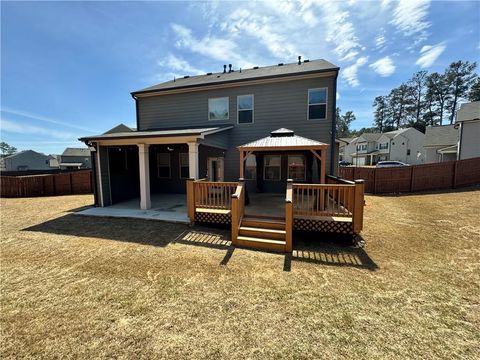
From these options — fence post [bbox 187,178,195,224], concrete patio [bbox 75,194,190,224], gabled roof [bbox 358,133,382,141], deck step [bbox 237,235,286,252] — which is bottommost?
deck step [bbox 237,235,286,252]

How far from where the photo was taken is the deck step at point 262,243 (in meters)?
5.11

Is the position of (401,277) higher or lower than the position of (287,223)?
lower

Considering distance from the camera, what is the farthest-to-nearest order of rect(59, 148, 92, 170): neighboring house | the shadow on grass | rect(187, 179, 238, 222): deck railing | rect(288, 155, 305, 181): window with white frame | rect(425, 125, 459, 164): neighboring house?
rect(59, 148, 92, 170): neighboring house → rect(425, 125, 459, 164): neighboring house → rect(288, 155, 305, 181): window with white frame → rect(187, 179, 238, 222): deck railing → the shadow on grass

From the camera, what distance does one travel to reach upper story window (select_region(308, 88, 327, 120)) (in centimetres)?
923

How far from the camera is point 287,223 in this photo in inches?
201

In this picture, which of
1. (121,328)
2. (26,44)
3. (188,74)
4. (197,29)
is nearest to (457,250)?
(121,328)

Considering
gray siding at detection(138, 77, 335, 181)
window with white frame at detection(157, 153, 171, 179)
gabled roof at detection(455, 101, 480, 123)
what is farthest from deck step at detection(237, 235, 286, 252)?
gabled roof at detection(455, 101, 480, 123)

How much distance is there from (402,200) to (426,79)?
5305 cm

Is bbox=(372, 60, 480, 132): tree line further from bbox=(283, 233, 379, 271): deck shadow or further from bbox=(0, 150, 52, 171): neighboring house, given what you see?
bbox=(0, 150, 52, 171): neighboring house

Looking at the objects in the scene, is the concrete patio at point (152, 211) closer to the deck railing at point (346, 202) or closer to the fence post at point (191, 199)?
the fence post at point (191, 199)

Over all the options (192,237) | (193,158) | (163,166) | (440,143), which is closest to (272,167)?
(193,158)

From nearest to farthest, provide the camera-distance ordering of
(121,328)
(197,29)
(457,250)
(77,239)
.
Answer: (121,328) < (457,250) < (77,239) < (197,29)

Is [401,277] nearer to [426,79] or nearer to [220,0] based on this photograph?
[220,0]

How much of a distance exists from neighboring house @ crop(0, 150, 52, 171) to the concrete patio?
5041 centimetres
